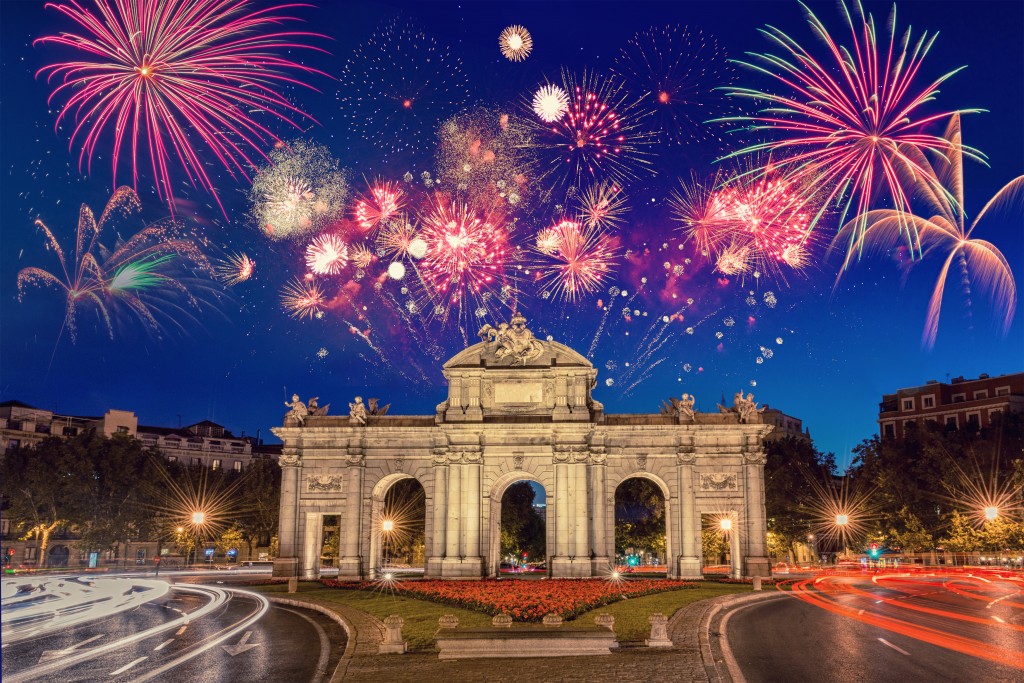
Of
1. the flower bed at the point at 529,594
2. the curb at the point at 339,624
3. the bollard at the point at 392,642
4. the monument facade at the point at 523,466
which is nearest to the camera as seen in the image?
the curb at the point at 339,624

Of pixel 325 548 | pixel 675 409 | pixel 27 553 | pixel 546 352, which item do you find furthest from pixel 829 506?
pixel 27 553

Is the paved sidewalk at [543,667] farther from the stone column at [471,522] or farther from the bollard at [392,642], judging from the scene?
the stone column at [471,522]

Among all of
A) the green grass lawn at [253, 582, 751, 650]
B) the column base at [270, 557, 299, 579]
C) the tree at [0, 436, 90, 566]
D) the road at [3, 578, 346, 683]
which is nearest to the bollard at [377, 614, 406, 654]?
the green grass lawn at [253, 582, 751, 650]

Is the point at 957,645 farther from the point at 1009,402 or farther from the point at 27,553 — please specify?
the point at 27,553

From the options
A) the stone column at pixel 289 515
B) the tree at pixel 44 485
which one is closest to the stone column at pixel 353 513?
the stone column at pixel 289 515

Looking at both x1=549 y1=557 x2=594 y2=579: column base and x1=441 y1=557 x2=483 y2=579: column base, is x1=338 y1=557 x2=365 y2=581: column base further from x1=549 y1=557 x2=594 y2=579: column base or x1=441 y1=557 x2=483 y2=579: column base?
x1=549 y1=557 x2=594 y2=579: column base

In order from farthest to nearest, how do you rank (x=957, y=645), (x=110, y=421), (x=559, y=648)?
(x=110, y=421) < (x=957, y=645) < (x=559, y=648)
